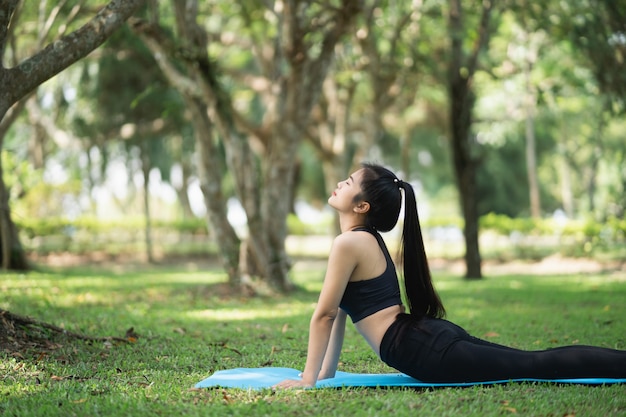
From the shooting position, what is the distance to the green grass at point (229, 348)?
391 centimetres

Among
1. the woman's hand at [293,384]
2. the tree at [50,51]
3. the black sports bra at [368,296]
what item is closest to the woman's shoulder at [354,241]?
the black sports bra at [368,296]

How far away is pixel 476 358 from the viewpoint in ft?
13.8

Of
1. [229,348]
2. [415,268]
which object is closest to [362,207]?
[415,268]

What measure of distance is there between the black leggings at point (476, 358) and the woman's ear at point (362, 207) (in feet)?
2.47

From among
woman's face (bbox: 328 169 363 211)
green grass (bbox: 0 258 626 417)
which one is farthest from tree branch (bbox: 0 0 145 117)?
woman's face (bbox: 328 169 363 211)

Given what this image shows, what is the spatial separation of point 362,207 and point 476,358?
3.82 feet

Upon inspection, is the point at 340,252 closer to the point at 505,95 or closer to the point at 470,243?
the point at 470,243

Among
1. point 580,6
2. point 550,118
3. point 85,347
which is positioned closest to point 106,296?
point 85,347

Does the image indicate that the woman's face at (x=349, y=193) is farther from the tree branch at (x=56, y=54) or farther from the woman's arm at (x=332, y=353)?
the tree branch at (x=56, y=54)

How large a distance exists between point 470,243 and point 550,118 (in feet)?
52.0

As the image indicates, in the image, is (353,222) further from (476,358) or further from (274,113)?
(274,113)

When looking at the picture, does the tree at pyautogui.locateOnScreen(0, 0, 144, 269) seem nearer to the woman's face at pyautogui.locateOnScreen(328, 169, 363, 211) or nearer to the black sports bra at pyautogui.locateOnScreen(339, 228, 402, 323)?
the woman's face at pyautogui.locateOnScreen(328, 169, 363, 211)

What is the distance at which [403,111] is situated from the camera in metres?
23.6

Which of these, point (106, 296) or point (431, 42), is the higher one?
point (431, 42)
